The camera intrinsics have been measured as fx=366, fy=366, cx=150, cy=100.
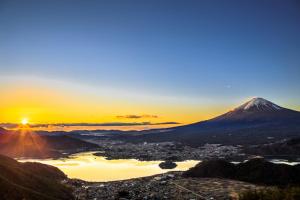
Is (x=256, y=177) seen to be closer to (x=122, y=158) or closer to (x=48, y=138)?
(x=122, y=158)

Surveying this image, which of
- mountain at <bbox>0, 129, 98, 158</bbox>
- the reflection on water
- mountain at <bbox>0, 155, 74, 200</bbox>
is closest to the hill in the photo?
the reflection on water

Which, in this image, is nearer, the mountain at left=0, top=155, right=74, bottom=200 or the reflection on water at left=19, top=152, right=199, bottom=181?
the mountain at left=0, top=155, right=74, bottom=200

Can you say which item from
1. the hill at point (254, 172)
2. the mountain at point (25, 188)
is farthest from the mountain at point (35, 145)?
the mountain at point (25, 188)

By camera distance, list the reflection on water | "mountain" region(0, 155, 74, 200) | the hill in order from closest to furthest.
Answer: "mountain" region(0, 155, 74, 200)
the hill
the reflection on water

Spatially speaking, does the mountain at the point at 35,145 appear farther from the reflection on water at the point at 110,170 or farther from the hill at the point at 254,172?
the hill at the point at 254,172

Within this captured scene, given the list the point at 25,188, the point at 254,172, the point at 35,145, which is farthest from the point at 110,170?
the point at 35,145

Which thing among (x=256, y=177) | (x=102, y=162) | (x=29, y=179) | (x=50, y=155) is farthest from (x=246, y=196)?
(x=50, y=155)

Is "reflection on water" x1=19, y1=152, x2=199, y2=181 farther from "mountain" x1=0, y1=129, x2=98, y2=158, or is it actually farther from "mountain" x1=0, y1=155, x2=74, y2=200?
"mountain" x1=0, y1=129, x2=98, y2=158

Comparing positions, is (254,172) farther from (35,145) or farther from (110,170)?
(35,145)
